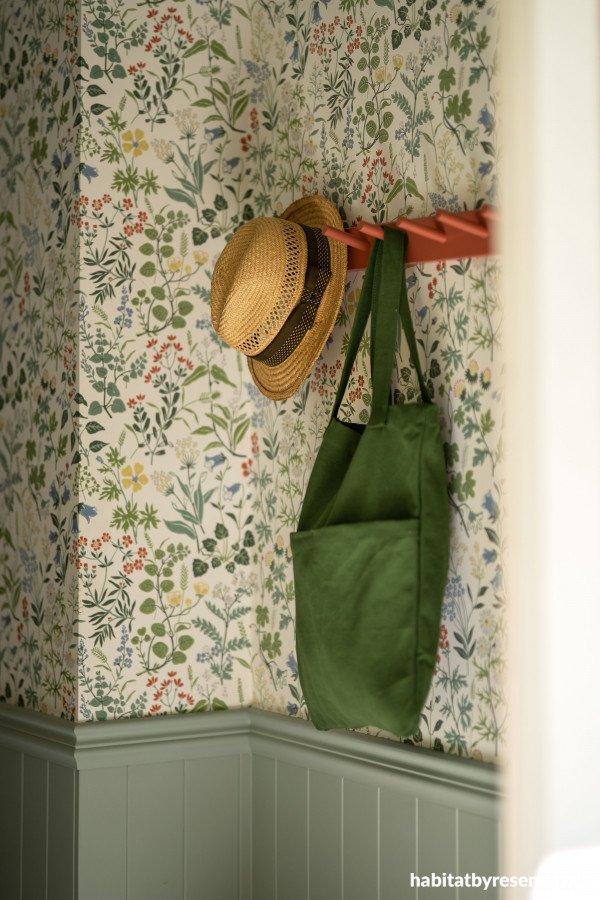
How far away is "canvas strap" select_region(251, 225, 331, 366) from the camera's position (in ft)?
5.51

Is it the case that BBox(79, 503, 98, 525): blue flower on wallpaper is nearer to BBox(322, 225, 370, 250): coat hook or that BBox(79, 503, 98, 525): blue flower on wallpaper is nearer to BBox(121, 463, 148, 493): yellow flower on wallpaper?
BBox(121, 463, 148, 493): yellow flower on wallpaper

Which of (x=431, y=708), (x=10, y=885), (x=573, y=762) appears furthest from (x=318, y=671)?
(x=10, y=885)

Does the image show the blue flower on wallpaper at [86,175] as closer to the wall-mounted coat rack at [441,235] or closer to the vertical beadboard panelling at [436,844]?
the wall-mounted coat rack at [441,235]

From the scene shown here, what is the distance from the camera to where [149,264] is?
192 centimetres

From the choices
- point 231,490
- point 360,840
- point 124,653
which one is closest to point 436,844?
point 360,840

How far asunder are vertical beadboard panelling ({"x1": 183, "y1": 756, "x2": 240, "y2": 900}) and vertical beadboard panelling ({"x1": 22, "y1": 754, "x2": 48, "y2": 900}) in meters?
0.28

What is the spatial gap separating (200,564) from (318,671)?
0.46m

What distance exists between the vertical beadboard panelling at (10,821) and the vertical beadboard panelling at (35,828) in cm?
3

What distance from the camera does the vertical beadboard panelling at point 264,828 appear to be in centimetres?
191

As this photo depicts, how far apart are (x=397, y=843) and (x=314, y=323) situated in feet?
3.01

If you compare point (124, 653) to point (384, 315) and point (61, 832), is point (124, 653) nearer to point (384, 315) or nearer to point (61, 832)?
point (61, 832)

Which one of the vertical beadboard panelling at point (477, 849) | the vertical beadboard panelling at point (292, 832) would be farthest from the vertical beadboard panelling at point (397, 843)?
the vertical beadboard panelling at point (292, 832)

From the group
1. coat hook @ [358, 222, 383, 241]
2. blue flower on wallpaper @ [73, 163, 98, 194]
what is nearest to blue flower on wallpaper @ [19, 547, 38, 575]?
blue flower on wallpaper @ [73, 163, 98, 194]

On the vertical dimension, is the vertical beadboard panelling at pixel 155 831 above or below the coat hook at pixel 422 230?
below
